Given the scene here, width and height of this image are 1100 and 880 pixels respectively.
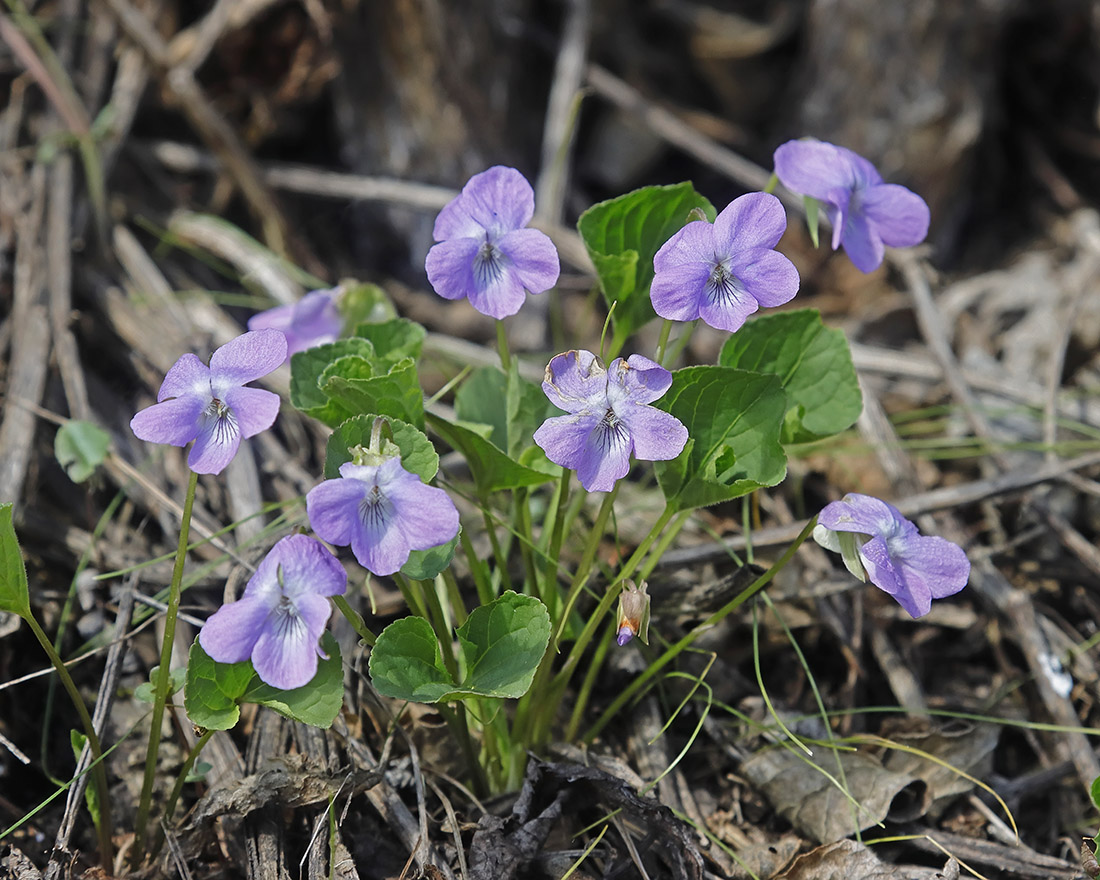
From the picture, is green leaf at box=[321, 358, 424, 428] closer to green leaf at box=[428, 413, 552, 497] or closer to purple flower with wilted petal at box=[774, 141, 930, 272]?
green leaf at box=[428, 413, 552, 497]

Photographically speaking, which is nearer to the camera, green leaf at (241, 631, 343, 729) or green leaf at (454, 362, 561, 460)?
green leaf at (241, 631, 343, 729)

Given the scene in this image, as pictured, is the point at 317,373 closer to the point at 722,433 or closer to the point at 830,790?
the point at 722,433

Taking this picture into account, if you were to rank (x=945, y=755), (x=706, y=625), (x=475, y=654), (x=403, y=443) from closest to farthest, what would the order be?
(x=403, y=443)
(x=475, y=654)
(x=706, y=625)
(x=945, y=755)

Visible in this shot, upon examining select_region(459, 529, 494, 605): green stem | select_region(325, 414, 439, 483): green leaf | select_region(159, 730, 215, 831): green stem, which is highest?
select_region(325, 414, 439, 483): green leaf

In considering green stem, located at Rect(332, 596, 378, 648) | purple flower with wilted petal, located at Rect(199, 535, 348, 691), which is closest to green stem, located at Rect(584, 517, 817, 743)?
green stem, located at Rect(332, 596, 378, 648)

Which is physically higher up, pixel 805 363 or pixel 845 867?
pixel 805 363

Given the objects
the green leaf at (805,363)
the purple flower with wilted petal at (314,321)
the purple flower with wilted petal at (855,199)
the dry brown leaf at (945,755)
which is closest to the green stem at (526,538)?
the green leaf at (805,363)

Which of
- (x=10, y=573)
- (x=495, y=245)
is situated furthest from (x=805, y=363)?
(x=10, y=573)
